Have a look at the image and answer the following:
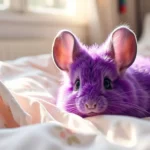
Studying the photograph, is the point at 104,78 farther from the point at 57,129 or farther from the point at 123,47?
the point at 57,129

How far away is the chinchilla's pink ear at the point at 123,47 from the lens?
0.80 meters

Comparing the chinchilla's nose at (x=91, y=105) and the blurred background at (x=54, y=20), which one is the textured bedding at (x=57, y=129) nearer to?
the chinchilla's nose at (x=91, y=105)

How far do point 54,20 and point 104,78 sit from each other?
4.18 feet

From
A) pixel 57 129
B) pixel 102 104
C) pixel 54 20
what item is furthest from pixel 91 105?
pixel 54 20

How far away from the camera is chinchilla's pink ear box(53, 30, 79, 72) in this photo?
32.7 inches

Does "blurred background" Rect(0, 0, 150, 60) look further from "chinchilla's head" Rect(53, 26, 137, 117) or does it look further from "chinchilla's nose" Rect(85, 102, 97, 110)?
"chinchilla's nose" Rect(85, 102, 97, 110)

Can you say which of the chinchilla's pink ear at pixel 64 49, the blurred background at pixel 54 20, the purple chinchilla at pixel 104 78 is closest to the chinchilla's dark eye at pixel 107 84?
the purple chinchilla at pixel 104 78

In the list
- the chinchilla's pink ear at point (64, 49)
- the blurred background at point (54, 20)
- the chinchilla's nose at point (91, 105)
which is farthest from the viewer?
the blurred background at point (54, 20)

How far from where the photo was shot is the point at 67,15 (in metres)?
2.14

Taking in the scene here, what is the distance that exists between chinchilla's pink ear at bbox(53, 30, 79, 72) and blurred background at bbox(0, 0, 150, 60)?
0.77 meters

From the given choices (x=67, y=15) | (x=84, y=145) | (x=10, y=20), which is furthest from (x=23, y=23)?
(x=84, y=145)

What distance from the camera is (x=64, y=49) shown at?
85cm

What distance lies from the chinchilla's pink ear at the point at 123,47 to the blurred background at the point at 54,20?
0.86m

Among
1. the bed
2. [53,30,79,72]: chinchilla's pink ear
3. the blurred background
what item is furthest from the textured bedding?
the blurred background
